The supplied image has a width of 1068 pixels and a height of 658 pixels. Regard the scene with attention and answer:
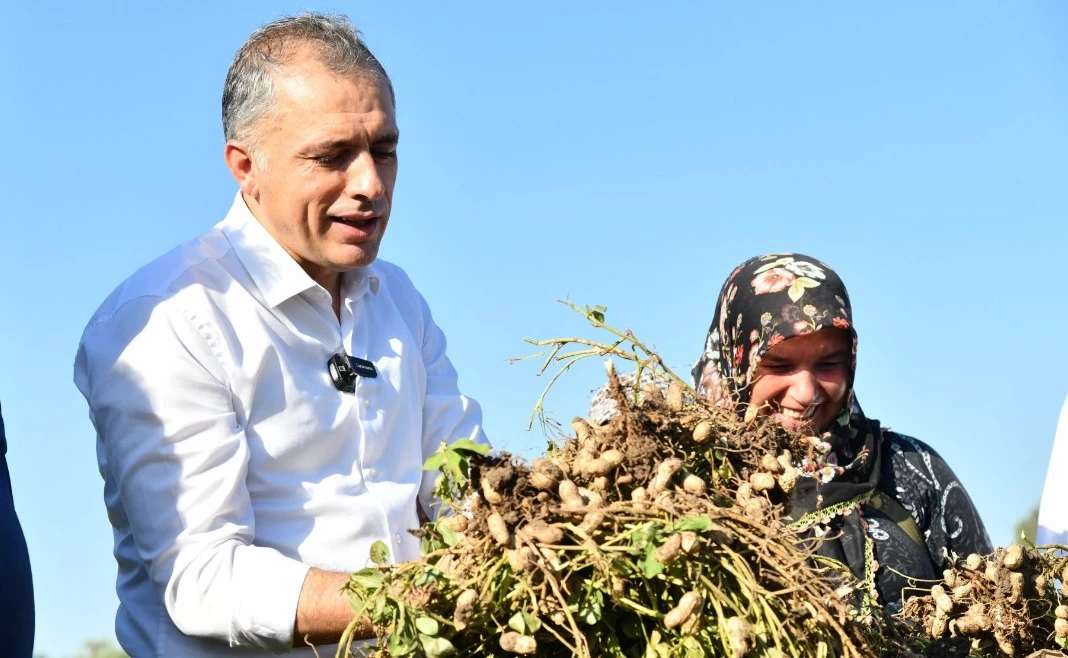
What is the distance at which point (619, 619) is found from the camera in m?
1.98

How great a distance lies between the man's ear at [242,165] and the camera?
3016mm

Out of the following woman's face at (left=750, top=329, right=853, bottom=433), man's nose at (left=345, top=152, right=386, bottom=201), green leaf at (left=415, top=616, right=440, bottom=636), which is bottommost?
green leaf at (left=415, top=616, right=440, bottom=636)

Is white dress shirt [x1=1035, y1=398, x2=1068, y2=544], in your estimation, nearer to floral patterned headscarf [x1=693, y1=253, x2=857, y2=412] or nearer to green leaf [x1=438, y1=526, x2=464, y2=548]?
floral patterned headscarf [x1=693, y1=253, x2=857, y2=412]

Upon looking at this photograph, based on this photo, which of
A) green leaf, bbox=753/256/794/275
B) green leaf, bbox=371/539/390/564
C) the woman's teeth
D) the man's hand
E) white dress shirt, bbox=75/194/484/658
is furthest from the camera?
green leaf, bbox=753/256/794/275

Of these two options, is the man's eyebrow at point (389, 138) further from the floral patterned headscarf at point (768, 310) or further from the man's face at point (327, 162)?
the floral patterned headscarf at point (768, 310)

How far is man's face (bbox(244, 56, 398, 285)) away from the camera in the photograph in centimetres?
288

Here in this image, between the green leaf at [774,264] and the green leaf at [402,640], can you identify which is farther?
the green leaf at [774,264]

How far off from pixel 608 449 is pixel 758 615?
0.43 meters

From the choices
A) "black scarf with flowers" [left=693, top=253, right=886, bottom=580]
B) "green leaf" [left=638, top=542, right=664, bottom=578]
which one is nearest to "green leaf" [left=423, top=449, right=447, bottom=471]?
"green leaf" [left=638, top=542, right=664, bottom=578]

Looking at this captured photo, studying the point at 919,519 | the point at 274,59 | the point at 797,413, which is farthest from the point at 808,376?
the point at 274,59

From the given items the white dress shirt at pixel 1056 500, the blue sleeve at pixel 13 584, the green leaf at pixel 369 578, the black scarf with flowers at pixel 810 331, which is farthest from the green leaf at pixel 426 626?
the white dress shirt at pixel 1056 500

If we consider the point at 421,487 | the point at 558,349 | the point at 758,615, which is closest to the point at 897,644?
the point at 758,615

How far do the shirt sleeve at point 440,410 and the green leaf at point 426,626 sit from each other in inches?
51.0

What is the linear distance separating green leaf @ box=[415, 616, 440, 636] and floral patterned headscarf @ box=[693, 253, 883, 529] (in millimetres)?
1895
